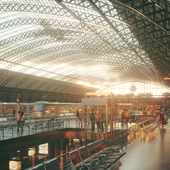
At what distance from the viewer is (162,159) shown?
32.8 feet

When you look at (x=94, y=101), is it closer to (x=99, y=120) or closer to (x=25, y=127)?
(x=99, y=120)

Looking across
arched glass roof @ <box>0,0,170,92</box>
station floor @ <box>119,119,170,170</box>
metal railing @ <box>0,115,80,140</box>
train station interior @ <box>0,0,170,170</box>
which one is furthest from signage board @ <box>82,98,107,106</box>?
arched glass roof @ <box>0,0,170,92</box>

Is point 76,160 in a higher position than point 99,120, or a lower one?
lower

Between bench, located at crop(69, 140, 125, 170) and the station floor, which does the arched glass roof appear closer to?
the station floor

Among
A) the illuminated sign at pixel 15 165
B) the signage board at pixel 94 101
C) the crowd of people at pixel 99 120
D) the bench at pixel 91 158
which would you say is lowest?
the illuminated sign at pixel 15 165

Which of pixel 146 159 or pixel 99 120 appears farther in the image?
pixel 99 120

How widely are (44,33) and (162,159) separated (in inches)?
1360

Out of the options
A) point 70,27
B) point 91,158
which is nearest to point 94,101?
point 91,158

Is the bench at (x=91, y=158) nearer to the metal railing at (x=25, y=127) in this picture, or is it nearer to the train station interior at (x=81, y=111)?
the train station interior at (x=81, y=111)

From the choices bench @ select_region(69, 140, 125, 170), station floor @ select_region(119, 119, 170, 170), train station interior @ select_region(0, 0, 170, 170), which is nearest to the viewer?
bench @ select_region(69, 140, 125, 170)

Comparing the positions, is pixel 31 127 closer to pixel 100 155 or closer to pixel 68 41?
pixel 100 155

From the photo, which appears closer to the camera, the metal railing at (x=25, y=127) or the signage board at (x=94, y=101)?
the signage board at (x=94, y=101)

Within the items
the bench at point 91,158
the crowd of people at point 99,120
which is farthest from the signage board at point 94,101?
the bench at point 91,158

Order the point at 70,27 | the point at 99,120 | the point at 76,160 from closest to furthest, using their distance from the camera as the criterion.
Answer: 1. the point at 76,160
2. the point at 99,120
3. the point at 70,27
